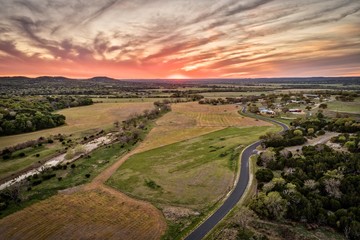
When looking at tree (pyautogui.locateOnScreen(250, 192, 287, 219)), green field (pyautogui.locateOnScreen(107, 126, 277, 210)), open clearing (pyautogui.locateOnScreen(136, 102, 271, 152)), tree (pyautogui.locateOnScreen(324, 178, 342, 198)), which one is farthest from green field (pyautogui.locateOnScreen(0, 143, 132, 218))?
tree (pyautogui.locateOnScreen(324, 178, 342, 198))

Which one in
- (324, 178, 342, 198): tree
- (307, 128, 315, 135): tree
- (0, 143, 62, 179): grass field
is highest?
(307, 128, 315, 135): tree

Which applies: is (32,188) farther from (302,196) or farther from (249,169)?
(302,196)

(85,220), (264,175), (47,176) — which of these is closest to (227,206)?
(264,175)

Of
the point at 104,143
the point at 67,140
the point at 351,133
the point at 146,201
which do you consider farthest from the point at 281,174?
the point at 67,140

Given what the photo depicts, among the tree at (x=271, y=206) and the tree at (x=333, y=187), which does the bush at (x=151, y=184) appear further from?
the tree at (x=333, y=187)

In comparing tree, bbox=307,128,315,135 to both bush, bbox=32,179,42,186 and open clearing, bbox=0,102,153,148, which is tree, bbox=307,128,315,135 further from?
open clearing, bbox=0,102,153,148

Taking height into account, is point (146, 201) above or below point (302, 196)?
below
